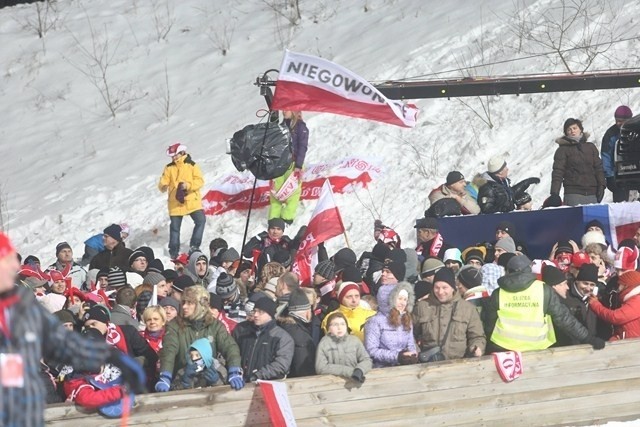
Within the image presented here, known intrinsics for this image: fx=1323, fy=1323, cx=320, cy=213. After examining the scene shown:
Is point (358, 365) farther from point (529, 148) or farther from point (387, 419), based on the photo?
point (529, 148)

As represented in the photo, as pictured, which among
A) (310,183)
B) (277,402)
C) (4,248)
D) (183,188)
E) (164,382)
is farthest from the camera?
(310,183)

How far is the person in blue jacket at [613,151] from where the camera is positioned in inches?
612

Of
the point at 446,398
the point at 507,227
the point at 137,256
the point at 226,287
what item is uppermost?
the point at 137,256

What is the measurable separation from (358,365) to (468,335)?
1.07 meters

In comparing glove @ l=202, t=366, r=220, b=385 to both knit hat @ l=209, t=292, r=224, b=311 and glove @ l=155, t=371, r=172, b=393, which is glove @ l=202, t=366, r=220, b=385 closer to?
glove @ l=155, t=371, r=172, b=393

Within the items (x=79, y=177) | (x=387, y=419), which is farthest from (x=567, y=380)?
(x=79, y=177)

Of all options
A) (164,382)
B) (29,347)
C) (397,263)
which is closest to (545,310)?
(397,263)

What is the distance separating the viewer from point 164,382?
10.0 metres

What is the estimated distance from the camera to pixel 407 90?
16.1 meters

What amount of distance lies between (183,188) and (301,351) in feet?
23.2

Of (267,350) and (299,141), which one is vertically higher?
(299,141)

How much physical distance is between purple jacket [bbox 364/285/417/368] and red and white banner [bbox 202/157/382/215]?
8.09 m

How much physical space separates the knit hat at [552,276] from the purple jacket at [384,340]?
4.43 ft

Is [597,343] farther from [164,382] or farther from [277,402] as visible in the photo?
[164,382]
